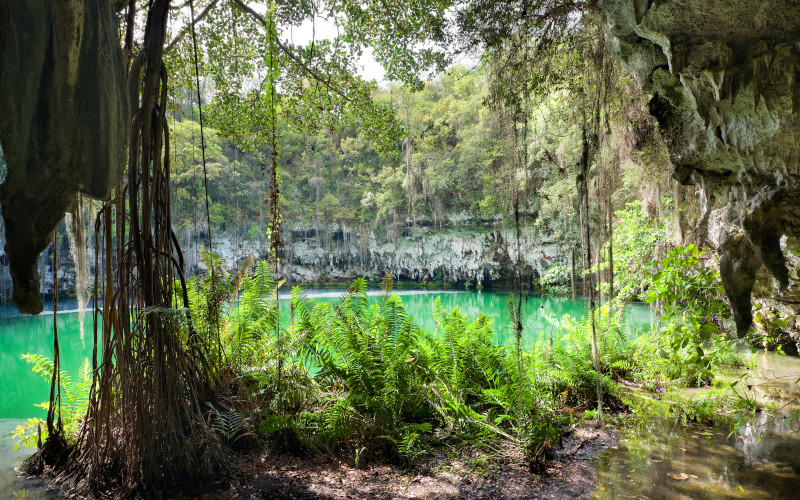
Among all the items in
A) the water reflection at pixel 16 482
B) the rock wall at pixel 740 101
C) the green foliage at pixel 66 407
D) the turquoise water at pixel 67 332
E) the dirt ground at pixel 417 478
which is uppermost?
the rock wall at pixel 740 101

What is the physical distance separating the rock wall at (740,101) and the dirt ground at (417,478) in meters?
1.63

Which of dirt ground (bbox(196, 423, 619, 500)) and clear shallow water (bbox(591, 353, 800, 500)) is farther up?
dirt ground (bbox(196, 423, 619, 500))

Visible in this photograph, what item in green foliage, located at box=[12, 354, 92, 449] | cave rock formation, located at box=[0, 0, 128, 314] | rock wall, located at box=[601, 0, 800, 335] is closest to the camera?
cave rock formation, located at box=[0, 0, 128, 314]

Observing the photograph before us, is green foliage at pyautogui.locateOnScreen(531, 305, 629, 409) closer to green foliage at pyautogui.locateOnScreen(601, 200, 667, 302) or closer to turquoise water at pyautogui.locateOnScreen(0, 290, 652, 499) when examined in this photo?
turquoise water at pyautogui.locateOnScreen(0, 290, 652, 499)

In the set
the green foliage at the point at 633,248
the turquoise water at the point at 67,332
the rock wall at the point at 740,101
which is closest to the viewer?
the rock wall at the point at 740,101

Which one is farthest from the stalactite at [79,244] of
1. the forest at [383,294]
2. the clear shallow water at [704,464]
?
the clear shallow water at [704,464]

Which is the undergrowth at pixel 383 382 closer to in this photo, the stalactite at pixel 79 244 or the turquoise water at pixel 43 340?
the turquoise water at pixel 43 340

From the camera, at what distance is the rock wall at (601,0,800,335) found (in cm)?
249

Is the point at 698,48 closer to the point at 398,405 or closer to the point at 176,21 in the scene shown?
the point at 398,405

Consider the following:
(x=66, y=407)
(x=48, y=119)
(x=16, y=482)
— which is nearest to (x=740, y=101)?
(x=48, y=119)

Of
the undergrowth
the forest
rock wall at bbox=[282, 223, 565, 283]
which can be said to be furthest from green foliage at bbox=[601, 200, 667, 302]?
rock wall at bbox=[282, 223, 565, 283]

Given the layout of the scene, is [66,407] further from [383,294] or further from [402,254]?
[402,254]

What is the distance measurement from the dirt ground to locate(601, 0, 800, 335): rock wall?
64.2 inches

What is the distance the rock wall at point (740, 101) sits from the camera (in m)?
2.49
